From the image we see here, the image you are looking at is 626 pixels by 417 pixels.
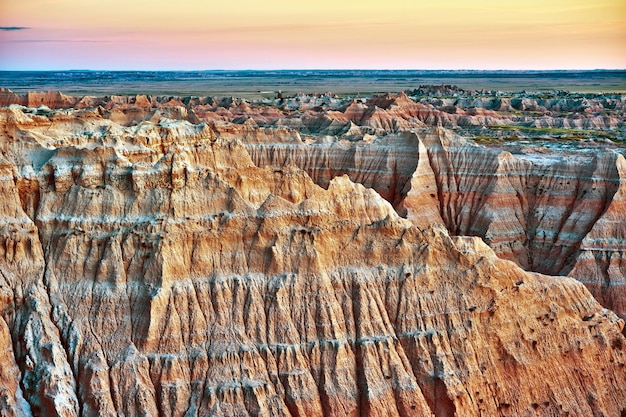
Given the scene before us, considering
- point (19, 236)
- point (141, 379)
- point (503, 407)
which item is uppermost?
point (19, 236)

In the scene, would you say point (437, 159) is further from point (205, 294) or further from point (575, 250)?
point (205, 294)

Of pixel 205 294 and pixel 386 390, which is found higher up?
pixel 205 294

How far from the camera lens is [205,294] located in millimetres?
35844

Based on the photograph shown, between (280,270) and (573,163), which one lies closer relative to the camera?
(280,270)

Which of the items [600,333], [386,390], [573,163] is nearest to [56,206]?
[386,390]

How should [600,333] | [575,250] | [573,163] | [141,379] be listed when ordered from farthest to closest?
1. [573,163]
2. [575,250]
3. [600,333]
4. [141,379]

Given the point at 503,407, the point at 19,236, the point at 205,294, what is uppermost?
the point at 19,236

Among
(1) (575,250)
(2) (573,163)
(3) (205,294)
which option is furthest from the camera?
(2) (573,163)

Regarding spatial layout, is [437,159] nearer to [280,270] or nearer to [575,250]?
[575,250]

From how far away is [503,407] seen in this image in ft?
120

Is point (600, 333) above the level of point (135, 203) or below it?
below

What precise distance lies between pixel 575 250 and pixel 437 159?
16023 mm

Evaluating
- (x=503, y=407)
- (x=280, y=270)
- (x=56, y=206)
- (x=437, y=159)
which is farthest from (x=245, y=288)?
(x=437, y=159)

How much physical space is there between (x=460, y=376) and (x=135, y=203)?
645 inches
